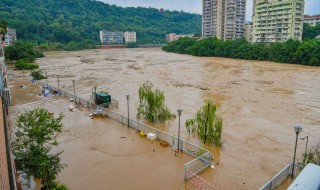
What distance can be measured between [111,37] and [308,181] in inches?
7095

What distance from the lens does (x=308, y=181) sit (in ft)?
28.8

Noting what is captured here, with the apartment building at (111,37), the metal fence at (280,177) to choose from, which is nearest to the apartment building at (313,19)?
the apartment building at (111,37)

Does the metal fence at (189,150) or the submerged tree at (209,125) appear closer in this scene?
the metal fence at (189,150)

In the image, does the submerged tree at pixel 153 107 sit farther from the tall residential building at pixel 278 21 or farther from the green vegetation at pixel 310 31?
the green vegetation at pixel 310 31

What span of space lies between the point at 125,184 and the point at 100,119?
11237mm

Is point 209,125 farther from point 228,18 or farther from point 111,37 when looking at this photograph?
point 111,37

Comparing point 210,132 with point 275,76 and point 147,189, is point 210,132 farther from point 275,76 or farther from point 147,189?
point 275,76

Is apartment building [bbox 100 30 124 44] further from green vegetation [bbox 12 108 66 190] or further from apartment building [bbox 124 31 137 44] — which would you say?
green vegetation [bbox 12 108 66 190]

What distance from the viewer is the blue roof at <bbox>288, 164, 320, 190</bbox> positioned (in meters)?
8.47

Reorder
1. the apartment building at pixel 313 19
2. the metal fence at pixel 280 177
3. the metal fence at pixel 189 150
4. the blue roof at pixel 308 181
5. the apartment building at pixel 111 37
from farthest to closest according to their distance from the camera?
the apartment building at pixel 111 37
the apartment building at pixel 313 19
the metal fence at pixel 189 150
the metal fence at pixel 280 177
the blue roof at pixel 308 181

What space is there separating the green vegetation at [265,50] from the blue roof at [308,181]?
2483 inches

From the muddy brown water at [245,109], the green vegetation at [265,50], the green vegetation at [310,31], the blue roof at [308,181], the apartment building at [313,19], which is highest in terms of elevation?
the apartment building at [313,19]

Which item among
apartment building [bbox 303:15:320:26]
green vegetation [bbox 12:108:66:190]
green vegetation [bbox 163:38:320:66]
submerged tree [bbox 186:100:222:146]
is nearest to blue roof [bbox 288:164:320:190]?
submerged tree [bbox 186:100:222:146]

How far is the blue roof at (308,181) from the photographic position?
27.8 feet
